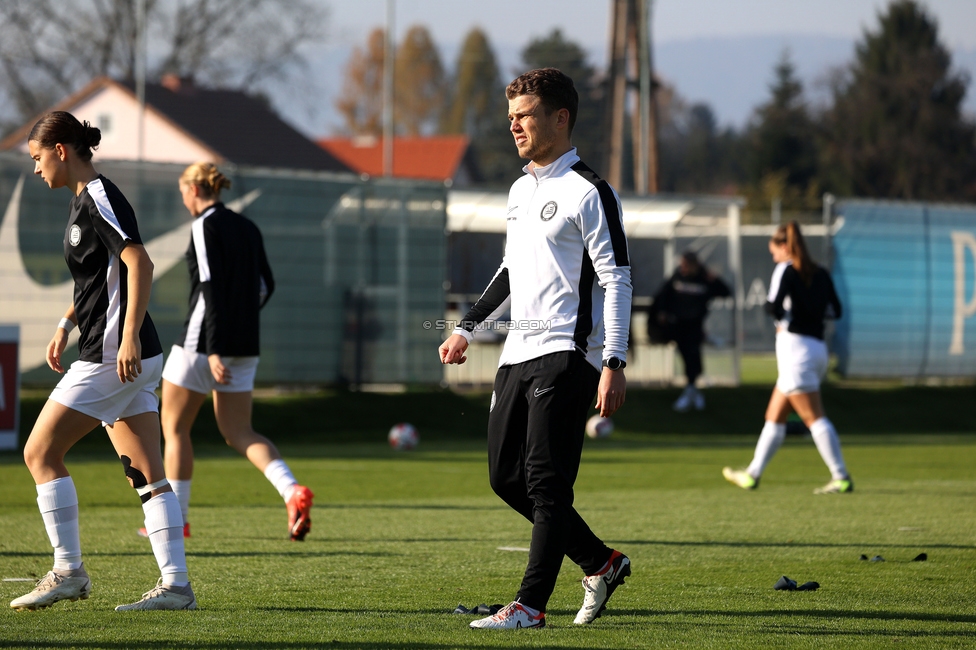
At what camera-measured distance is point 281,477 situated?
766 cm

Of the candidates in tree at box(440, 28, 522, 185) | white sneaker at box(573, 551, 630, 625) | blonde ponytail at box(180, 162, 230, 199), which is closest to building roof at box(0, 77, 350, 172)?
tree at box(440, 28, 522, 185)

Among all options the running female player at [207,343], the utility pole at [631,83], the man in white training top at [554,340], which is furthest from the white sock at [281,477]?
the utility pole at [631,83]

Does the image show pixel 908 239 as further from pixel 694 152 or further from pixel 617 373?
pixel 694 152

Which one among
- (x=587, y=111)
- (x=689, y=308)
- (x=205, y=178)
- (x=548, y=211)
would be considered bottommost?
(x=689, y=308)

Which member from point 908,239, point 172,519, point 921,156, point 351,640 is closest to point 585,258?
point 351,640

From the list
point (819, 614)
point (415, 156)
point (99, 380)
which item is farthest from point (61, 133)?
point (415, 156)

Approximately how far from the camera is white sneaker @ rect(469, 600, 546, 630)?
5.03m

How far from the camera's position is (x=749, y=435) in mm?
18688

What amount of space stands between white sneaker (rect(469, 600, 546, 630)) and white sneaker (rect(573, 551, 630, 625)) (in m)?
0.27

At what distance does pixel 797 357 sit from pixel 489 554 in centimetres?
469

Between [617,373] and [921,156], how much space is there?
223 ft

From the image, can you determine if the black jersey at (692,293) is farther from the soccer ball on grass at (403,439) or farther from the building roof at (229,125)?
the building roof at (229,125)

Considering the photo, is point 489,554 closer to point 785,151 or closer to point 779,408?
point 779,408

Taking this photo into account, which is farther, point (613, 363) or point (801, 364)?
point (801, 364)
